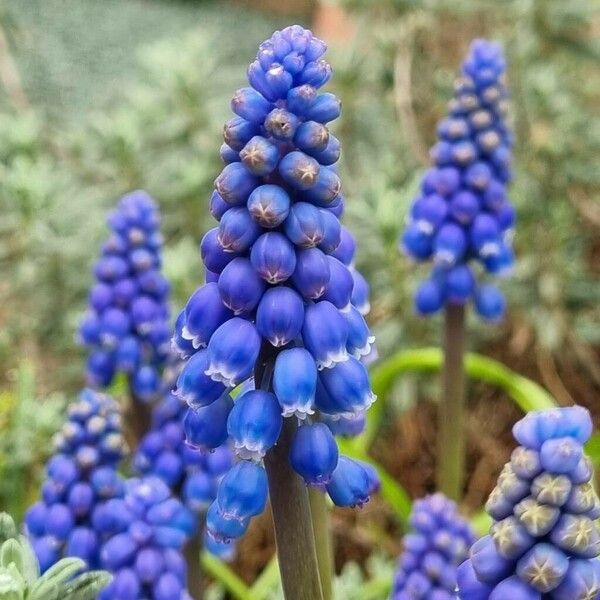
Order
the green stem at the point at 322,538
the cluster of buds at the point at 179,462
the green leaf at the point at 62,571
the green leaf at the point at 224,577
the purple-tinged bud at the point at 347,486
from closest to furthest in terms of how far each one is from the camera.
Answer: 1. the purple-tinged bud at the point at 347,486
2. the green leaf at the point at 62,571
3. the green stem at the point at 322,538
4. the cluster of buds at the point at 179,462
5. the green leaf at the point at 224,577

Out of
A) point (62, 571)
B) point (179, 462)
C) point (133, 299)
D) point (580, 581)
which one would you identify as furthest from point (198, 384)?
point (133, 299)

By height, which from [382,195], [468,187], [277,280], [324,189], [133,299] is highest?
[382,195]

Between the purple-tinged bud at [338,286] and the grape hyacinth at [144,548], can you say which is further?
the grape hyacinth at [144,548]

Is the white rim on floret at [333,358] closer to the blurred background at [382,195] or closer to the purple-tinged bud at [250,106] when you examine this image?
the purple-tinged bud at [250,106]

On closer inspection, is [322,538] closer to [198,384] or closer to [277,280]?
[198,384]

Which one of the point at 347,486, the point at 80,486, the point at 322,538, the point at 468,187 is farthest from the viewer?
the point at 468,187

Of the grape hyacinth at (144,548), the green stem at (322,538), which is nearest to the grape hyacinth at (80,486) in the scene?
the grape hyacinth at (144,548)
